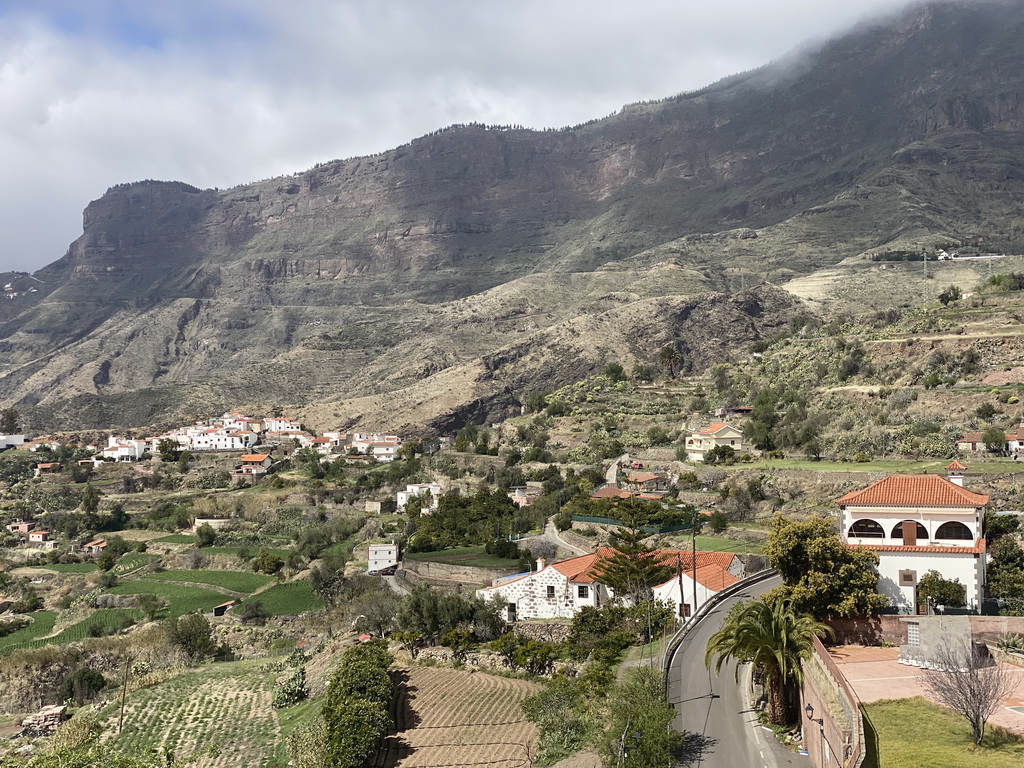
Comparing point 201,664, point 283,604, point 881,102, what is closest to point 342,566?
point 283,604

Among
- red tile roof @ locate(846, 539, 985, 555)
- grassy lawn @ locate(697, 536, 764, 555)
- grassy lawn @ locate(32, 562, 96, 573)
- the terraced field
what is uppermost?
red tile roof @ locate(846, 539, 985, 555)

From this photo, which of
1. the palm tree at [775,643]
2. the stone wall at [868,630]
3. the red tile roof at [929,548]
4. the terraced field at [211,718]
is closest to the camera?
the palm tree at [775,643]

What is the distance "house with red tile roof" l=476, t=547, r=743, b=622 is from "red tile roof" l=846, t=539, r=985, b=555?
607 centimetres

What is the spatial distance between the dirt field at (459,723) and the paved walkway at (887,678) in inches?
287

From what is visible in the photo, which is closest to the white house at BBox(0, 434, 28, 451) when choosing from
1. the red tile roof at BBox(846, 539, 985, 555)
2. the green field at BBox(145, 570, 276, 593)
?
the green field at BBox(145, 570, 276, 593)

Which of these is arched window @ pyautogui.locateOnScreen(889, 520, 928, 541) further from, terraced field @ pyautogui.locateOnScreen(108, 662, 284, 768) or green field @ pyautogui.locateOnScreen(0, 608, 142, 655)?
green field @ pyautogui.locateOnScreen(0, 608, 142, 655)

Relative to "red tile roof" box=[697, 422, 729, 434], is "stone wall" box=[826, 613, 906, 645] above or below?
below

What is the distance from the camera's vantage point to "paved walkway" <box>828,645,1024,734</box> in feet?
55.9

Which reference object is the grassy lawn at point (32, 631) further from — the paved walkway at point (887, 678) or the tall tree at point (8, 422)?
the tall tree at point (8, 422)

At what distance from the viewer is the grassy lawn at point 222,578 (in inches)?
2160

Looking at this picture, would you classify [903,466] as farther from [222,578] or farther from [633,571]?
[222,578]

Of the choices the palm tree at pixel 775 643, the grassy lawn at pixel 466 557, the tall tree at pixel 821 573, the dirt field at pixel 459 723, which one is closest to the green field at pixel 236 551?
the grassy lawn at pixel 466 557

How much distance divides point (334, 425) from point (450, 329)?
35.3 meters

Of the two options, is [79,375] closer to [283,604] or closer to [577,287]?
[577,287]
